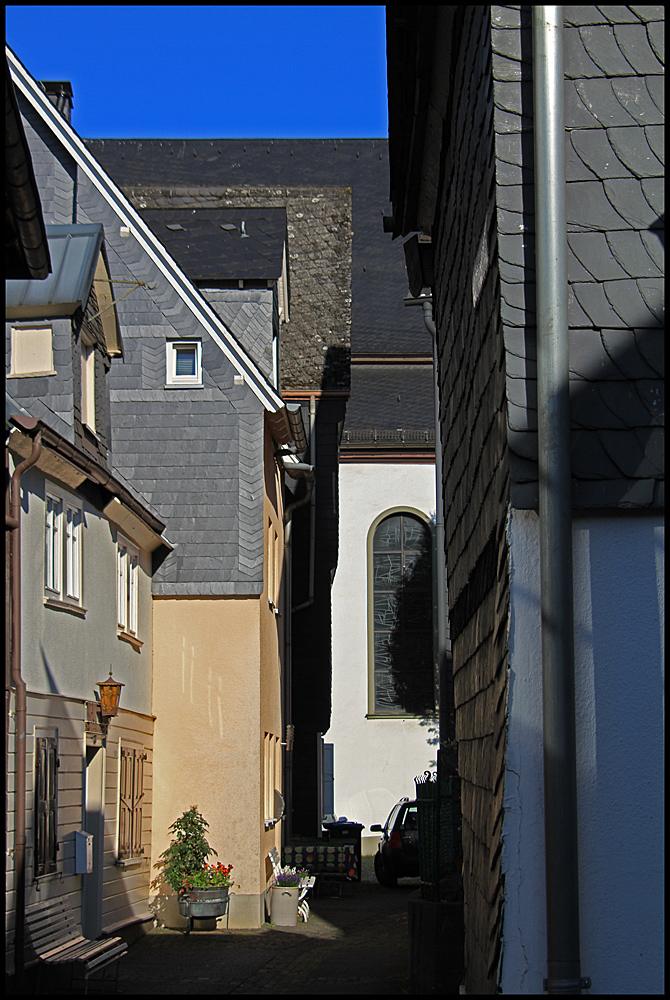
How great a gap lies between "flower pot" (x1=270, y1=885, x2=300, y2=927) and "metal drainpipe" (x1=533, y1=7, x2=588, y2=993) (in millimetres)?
10984

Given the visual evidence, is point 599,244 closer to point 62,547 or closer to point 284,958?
point 62,547

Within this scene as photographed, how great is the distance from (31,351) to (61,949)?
21.3 ft

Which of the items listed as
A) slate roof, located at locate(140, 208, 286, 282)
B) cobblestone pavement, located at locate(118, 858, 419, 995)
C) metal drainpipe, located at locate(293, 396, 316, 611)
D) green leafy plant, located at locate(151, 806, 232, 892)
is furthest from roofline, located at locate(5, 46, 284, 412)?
cobblestone pavement, located at locate(118, 858, 419, 995)

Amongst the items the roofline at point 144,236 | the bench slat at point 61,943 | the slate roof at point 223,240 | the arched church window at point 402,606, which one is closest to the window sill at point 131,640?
the bench slat at point 61,943

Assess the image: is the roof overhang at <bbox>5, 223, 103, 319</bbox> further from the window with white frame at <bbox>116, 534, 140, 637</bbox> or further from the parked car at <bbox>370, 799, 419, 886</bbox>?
the parked car at <bbox>370, 799, 419, 886</bbox>

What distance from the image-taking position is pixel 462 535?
24.0 ft

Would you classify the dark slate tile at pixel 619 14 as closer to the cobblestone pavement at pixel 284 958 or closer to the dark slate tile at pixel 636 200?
the dark slate tile at pixel 636 200

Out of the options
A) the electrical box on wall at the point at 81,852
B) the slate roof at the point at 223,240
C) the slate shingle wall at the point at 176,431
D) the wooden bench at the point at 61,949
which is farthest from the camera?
the slate roof at the point at 223,240

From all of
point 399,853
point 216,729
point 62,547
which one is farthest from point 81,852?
point 399,853

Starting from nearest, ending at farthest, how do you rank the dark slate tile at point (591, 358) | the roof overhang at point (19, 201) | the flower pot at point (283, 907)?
the dark slate tile at point (591, 358), the roof overhang at point (19, 201), the flower pot at point (283, 907)

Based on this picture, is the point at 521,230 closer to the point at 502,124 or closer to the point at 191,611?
the point at 502,124

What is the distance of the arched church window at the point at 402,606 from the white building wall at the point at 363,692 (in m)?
0.45

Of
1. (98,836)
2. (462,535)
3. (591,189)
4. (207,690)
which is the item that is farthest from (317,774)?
(591,189)

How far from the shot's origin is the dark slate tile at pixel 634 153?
5055 millimetres
